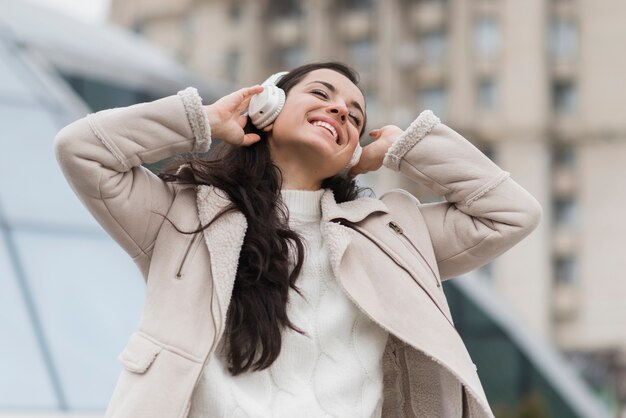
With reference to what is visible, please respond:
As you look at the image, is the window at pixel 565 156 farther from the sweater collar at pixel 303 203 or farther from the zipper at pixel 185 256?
the zipper at pixel 185 256

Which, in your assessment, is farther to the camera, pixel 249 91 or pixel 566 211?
pixel 566 211

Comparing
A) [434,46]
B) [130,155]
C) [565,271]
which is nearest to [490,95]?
[434,46]

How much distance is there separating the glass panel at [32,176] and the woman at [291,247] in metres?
6.28

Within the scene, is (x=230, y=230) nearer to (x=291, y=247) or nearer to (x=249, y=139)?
(x=291, y=247)

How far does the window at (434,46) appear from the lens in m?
37.2

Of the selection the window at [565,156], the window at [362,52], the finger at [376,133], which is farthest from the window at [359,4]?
the finger at [376,133]

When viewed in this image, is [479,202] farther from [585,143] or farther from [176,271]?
[585,143]

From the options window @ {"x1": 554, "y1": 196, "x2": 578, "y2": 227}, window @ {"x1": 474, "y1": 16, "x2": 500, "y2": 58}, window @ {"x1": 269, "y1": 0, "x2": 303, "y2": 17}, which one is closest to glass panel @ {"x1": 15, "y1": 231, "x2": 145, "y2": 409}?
window @ {"x1": 554, "y1": 196, "x2": 578, "y2": 227}

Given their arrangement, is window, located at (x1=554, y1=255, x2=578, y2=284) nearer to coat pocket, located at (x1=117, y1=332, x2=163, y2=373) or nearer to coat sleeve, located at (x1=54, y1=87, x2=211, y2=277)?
coat sleeve, located at (x1=54, y1=87, x2=211, y2=277)

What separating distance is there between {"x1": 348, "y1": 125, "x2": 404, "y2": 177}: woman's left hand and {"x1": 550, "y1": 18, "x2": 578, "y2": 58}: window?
111 feet

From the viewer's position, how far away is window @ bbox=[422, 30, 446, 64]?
37219 millimetres

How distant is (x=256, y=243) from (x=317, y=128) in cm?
33

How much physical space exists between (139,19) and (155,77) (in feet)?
104

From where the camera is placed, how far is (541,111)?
36125 millimetres
